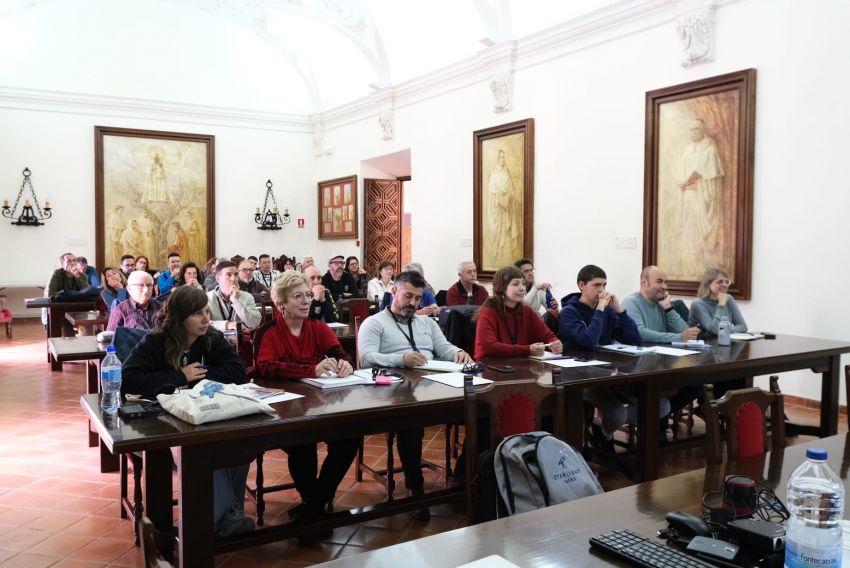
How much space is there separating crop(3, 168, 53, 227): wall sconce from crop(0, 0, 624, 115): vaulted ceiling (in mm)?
1822

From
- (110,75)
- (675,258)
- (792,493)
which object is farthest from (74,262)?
(792,493)

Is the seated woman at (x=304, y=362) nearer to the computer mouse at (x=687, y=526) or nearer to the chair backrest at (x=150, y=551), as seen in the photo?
the chair backrest at (x=150, y=551)

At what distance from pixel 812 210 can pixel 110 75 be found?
12265 millimetres

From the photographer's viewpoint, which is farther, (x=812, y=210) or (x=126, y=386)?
(x=812, y=210)

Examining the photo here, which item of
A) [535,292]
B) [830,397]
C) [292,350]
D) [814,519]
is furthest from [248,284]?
[814,519]

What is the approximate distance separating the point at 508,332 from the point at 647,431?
1.15 meters

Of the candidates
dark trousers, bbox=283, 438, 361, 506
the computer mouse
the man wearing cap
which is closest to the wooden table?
dark trousers, bbox=283, 438, 361, 506

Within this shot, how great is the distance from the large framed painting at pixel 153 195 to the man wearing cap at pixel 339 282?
447 centimetres

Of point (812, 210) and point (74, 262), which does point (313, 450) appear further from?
point (74, 262)

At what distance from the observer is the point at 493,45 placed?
31.6 ft

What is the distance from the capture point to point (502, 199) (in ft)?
32.6

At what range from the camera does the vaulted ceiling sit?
38.1 feet

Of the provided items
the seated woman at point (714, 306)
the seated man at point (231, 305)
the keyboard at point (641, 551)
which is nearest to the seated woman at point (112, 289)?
the seated man at point (231, 305)

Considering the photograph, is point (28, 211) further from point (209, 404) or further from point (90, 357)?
point (209, 404)
